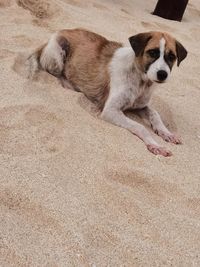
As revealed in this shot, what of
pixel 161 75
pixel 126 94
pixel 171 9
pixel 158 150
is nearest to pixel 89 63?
pixel 126 94

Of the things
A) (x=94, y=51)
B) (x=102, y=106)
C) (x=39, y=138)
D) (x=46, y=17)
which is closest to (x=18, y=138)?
(x=39, y=138)

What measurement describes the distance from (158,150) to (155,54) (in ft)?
2.68

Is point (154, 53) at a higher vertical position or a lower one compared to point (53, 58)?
higher

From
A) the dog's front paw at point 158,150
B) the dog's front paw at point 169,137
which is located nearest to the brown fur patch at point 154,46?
the dog's front paw at point 169,137

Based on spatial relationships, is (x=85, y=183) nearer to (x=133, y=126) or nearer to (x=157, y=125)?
(x=133, y=126)

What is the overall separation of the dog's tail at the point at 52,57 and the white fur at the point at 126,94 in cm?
60

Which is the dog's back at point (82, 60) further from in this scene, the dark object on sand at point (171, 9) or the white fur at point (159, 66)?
the dark object on sand at point (171, 9)

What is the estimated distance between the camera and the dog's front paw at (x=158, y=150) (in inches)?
164

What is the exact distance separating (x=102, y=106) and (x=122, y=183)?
135cm

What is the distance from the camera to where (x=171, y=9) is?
7.78m

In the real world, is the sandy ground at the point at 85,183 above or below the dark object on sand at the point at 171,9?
above

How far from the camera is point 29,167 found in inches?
138

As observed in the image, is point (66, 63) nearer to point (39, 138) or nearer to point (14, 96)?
point (14, 96)

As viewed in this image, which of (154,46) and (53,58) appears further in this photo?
(53,58)
